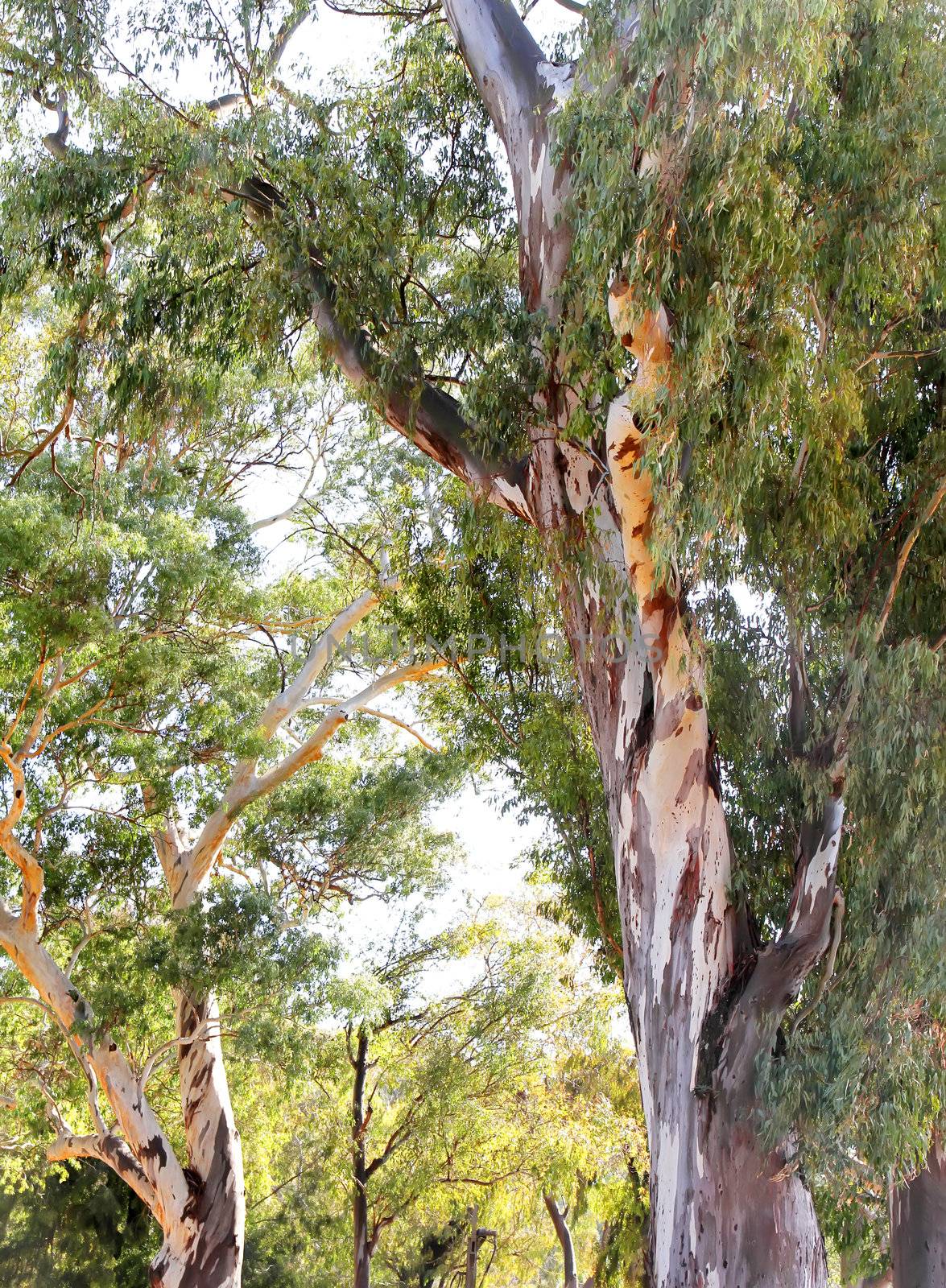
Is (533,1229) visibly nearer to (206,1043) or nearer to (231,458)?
(206,1043)

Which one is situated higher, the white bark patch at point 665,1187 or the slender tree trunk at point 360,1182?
the slender tree trunk at point 360,1182

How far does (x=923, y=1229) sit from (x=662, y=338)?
19.2 feet

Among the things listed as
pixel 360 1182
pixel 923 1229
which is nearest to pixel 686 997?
pixel 923 1229

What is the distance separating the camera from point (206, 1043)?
32.4 feet

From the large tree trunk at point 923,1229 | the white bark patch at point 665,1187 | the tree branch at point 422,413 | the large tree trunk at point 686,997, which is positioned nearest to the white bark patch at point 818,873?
the large tree trunk at point 686,997

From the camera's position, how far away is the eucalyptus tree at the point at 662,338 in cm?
468

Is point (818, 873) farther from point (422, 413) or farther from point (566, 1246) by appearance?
point (566, 1246)

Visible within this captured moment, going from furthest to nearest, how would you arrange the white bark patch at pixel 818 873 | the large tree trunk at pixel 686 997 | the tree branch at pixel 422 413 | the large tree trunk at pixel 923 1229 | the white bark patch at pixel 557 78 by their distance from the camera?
the large tree trunk at pixel 923 1229
the white bark patch at pixel 557 78
the tree branch at pixel 422 413
the white bark patch at pixel 818 873
the large tree trunk at pixel 686 997

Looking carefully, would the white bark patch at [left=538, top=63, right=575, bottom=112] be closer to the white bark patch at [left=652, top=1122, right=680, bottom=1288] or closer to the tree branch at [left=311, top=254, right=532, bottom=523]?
the tree branch at [left=311, top=254, right=532, bottom=523]

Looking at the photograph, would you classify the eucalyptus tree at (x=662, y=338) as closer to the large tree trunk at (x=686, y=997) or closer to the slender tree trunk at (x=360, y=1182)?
the large tree trunk at (x=686, y=997)

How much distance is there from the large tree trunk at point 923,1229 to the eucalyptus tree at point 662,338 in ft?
8.65

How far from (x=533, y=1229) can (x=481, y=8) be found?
718 inches

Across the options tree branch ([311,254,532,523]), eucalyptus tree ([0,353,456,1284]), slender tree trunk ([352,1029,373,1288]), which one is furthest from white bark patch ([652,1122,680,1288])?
slender tree trunk ([352,1029,373,1288])

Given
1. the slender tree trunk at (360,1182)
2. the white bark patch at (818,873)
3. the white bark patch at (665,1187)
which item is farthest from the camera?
the slender tree trunk at (360,1182)
